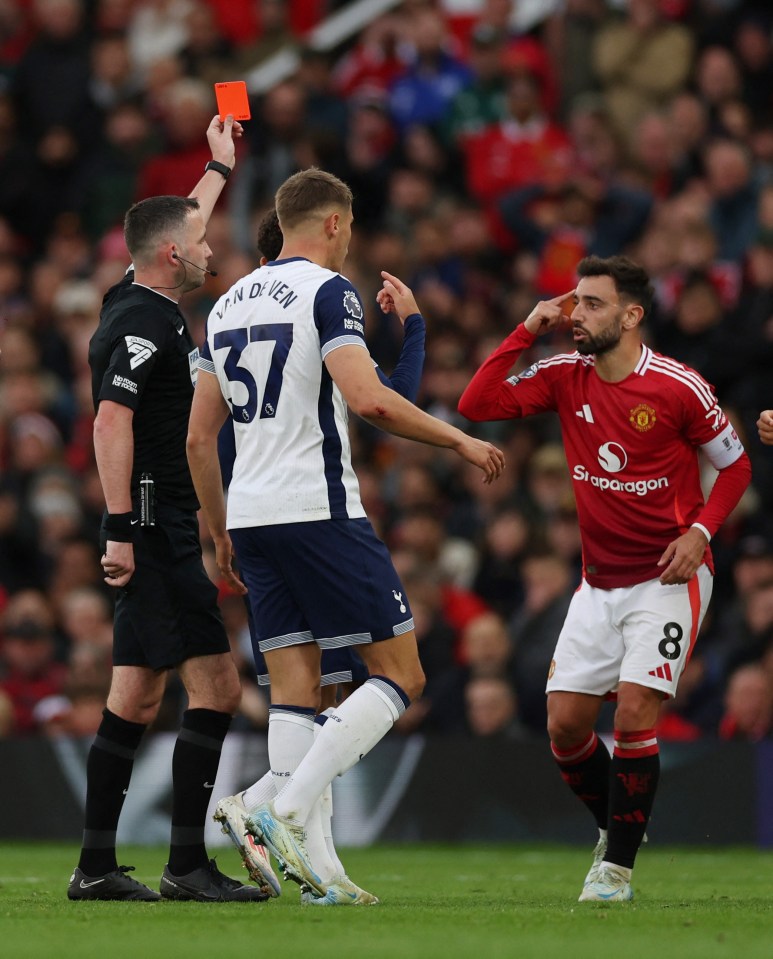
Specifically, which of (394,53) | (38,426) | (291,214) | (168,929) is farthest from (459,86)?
(168,929)

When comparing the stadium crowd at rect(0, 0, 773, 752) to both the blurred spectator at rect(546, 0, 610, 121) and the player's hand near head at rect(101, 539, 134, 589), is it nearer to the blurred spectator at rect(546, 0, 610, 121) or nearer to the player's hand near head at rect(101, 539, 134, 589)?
the blurred spectator at rect(546, 0, 610, 121)

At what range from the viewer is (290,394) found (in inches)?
278

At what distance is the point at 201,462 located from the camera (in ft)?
24.1

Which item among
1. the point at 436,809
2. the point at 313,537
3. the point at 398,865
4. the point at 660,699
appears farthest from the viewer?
the point at 436,809

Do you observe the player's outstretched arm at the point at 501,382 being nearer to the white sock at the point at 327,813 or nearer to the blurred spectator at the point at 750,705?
the white sock at the point at 327,813

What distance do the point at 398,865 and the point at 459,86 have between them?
24.3ft

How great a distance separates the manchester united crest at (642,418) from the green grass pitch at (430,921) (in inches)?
76.3

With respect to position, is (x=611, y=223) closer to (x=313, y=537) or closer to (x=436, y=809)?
(x=436, y=809)

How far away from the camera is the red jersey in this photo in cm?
796

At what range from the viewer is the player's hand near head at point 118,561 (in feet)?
23.9

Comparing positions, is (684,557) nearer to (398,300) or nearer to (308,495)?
(398,300)

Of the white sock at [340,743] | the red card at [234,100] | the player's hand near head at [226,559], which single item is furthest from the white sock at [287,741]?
the red card at [234,100]

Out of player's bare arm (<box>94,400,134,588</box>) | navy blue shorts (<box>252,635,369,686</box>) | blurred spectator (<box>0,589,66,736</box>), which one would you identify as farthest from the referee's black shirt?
blurred spectator (<box>0,589,66,736</box>)

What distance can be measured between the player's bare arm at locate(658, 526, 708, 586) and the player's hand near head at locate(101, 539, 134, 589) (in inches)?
84.0
